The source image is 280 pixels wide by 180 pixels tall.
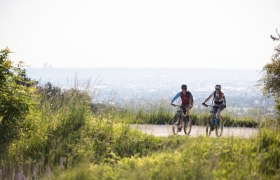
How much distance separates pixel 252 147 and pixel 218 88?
4.57 metres

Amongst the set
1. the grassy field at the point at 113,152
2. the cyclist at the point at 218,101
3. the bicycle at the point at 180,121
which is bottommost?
the grassy field at the point at 113,152

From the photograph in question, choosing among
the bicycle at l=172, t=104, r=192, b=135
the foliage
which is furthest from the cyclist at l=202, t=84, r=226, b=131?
the foliage

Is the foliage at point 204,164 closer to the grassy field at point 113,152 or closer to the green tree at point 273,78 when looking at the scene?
the grassy field at point 113,152

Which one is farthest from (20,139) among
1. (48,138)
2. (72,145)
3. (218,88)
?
(218,88)

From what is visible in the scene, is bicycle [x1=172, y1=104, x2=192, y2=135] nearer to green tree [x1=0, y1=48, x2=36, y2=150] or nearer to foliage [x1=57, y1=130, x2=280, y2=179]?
foliage [x1=57, y1=130, x2=280, y2=179]

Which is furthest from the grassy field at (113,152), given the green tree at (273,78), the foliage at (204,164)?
the green tree at (273,78)

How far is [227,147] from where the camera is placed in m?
10.6

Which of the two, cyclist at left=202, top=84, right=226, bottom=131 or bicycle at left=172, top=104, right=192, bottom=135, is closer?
cyclist at left=202, top=84, right=226, bottom=131

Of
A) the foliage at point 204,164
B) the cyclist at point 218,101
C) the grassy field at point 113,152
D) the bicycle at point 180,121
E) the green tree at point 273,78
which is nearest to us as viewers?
the foliage at point 204,164

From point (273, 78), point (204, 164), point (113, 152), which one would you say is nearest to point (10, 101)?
point (113, 152)

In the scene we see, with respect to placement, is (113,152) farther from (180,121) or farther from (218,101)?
(218,101)

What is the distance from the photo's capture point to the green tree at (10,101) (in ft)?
39.2

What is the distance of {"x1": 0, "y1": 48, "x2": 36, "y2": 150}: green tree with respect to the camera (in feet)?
39.2

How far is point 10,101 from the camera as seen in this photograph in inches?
473
